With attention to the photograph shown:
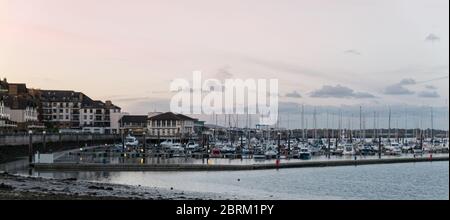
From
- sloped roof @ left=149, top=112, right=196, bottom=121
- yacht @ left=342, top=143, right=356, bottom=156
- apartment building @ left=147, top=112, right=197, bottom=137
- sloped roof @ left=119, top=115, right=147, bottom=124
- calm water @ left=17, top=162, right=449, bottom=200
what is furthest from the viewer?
sloped roof @ left=119, top=115, right=147, bottom=124

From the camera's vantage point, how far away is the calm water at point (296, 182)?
4344 cm

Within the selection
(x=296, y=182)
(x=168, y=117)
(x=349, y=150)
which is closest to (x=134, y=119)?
(x=168, y=117)

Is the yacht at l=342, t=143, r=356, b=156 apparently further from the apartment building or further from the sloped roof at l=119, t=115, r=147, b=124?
the sloped roof at l=119, t=115, r=147, b=124

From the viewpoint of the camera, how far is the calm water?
1710 inches

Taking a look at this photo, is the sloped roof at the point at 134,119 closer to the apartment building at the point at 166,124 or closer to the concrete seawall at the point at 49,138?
the apartment building at the point at 166,124

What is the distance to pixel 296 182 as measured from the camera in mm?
51875

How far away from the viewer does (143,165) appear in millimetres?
58656

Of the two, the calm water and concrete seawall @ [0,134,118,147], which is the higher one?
concrete seawall @ [0,134,118,147]

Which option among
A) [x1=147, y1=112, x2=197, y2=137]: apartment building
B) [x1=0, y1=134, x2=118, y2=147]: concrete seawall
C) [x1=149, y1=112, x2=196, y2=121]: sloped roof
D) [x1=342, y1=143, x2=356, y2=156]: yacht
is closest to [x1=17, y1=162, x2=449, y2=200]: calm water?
[x1=0, y1=134, x2=118, y2=147]: concrete seawall

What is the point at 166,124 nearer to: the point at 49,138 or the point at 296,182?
the point at 49,138

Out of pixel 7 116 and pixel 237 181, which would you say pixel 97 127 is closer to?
pixel 7 116
